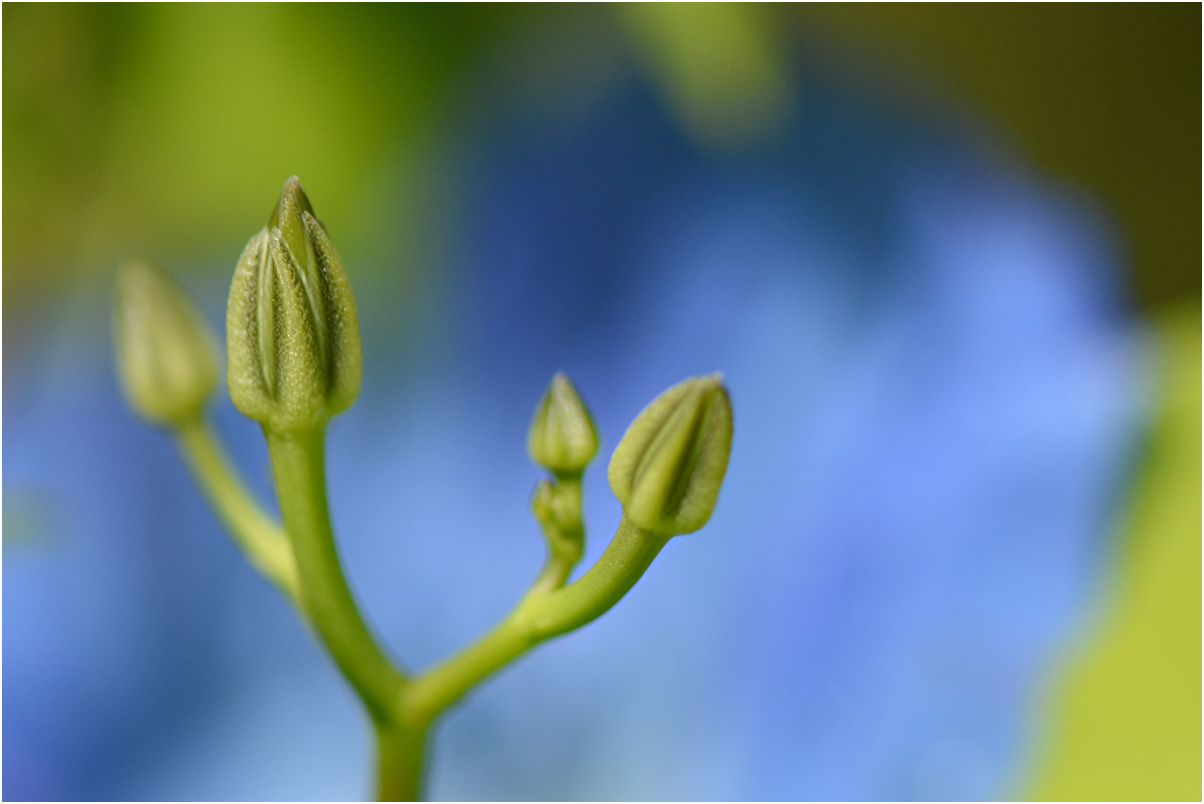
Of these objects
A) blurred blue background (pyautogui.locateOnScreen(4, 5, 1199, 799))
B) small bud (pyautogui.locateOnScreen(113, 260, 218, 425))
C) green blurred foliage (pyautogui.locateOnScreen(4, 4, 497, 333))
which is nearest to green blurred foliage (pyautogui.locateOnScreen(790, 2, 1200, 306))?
blurred blue background (pyautogui.locateOnScreen(4, 5, 1199, 799))

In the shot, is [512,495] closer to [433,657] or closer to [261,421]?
[433,657]

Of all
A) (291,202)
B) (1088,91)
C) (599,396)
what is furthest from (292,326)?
(1088,91)

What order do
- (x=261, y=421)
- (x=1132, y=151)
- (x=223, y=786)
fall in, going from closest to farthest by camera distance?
1. (x=261, y=421)
2. (x=223, y=786)
3. (x=1132, y=151)

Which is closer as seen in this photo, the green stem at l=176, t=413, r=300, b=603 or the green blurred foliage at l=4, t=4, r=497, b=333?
the green stem at l=176, t=413, r=300, b=603

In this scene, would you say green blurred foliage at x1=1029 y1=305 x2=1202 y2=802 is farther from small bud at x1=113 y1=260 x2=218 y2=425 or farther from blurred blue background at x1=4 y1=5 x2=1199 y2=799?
small bud at x1=113 y1=260 x2=218 y2=425

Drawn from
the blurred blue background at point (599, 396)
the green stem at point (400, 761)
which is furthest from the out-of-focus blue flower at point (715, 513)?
the green stem at point (400, 761)

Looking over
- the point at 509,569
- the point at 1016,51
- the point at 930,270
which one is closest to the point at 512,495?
the point at 509,569
